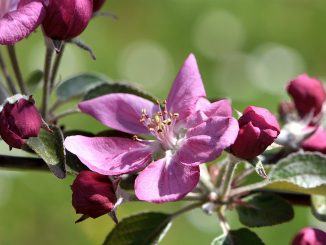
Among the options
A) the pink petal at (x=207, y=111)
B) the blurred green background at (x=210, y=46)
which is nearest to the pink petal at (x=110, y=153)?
the pink petal at (x=207, y=111)

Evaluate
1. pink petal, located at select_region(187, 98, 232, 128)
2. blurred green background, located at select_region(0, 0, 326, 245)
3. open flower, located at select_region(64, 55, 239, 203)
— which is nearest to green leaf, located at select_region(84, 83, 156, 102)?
open flower, located at select_region(64, 55, 239, 203)

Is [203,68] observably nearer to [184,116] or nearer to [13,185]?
[13,185]

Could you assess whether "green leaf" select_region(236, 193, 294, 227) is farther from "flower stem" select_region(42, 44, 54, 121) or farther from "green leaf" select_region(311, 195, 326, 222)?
"flower stem" select_region(42, 44, 54, 121)

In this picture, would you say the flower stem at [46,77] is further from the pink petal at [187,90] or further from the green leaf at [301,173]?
the green leaf at [301,173]

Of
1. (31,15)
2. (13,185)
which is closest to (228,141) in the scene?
(31,15)

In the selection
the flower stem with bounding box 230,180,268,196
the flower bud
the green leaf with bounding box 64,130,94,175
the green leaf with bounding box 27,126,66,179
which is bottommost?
the flower stem with bounding box 230,180,268,196

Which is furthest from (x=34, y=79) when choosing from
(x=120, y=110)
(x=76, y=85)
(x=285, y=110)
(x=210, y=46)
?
(x=210, y=46)

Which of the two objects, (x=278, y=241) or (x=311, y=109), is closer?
(x=311, y=109)
